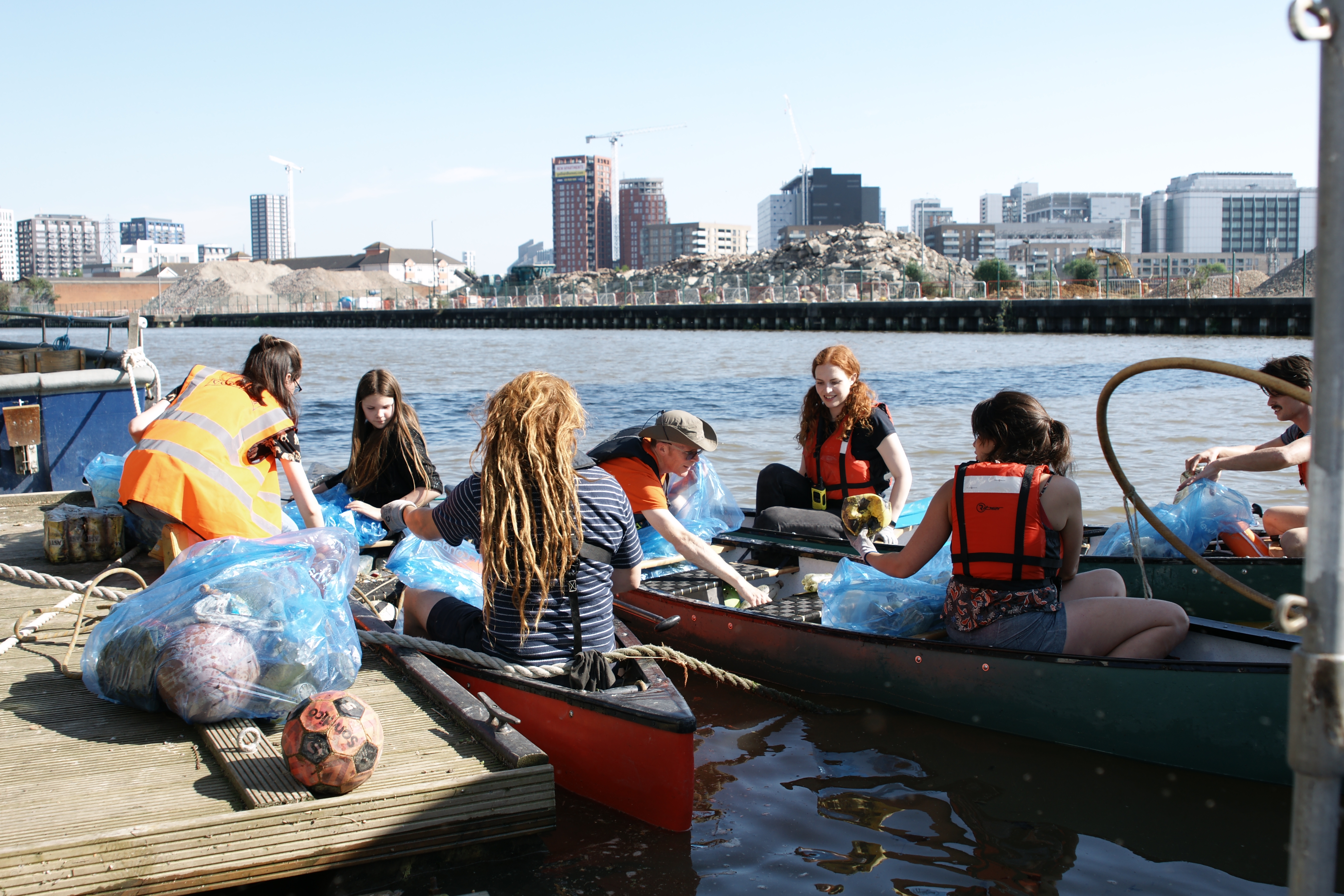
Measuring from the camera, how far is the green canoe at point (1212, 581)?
5.58 meters

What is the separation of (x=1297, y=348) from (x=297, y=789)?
32.8 meters

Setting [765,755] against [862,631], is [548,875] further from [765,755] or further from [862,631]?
[862,631]

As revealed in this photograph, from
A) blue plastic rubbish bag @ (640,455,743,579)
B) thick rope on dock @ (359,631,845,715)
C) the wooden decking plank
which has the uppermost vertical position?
blue plastic rubbish bag @ (640,455,743,579)

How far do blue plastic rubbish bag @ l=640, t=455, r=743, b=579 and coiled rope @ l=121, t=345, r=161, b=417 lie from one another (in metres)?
3.42

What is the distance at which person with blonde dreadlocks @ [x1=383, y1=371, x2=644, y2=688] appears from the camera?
364cm

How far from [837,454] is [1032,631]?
253 cm

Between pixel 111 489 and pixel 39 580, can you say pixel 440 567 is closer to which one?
pixel 39 580

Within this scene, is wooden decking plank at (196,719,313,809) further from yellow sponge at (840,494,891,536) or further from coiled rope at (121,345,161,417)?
coiled rope at (121,345,161,417)

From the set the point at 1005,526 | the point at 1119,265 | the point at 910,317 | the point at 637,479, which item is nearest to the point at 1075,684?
the point at 1005,526

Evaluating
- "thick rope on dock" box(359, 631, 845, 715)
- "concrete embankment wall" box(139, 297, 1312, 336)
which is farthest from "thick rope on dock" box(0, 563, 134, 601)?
"concrete embankment wall" box(139, 297, 1312, 336)

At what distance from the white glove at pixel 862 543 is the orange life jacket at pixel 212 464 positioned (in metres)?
2.87

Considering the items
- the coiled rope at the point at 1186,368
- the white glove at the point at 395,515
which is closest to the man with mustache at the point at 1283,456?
the coiled rope at the point at 1186,368

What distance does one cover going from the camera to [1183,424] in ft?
56.2

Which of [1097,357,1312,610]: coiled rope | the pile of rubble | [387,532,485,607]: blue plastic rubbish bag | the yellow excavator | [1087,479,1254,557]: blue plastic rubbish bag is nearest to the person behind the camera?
[1097,357,1312,610]: coiled rope
